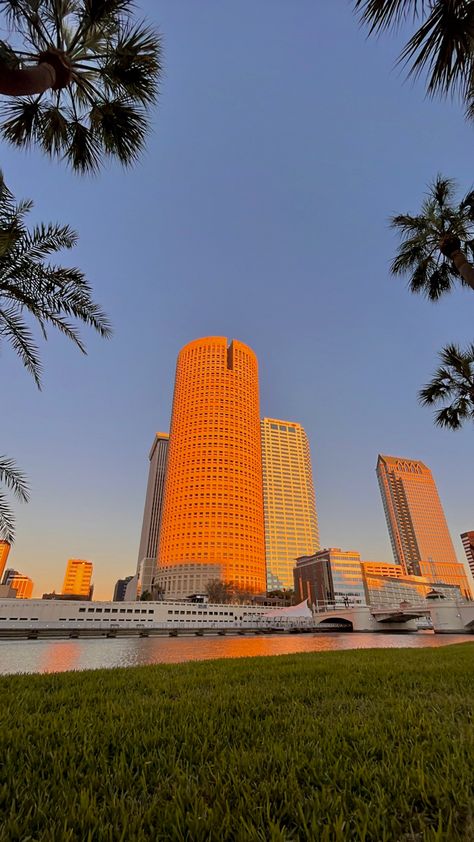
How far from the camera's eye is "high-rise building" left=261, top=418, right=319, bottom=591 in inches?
6703

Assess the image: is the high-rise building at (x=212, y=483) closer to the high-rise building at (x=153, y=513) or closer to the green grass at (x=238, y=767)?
the high-rise building at (x=153, y=513)

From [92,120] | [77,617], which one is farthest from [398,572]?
[92,120]

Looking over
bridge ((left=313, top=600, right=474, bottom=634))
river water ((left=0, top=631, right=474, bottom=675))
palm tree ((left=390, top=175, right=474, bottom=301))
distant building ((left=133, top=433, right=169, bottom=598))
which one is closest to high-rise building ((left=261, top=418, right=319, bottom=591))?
distant building ((left=133, top=433, right=169, bottom=598))

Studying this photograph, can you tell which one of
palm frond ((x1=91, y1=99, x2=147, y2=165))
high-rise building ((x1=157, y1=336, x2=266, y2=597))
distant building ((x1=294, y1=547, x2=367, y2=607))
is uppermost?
high-rise building ((x1=157, y1=336, x2=266, y2=597))

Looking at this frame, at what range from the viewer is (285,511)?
181 meters

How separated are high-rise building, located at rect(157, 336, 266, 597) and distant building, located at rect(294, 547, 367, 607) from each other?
1880 centimetres

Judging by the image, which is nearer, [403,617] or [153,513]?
[403,617]

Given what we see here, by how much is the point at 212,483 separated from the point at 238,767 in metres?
144

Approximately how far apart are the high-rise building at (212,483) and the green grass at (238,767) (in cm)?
13773

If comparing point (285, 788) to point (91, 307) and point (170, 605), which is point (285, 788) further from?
point (170, 605)

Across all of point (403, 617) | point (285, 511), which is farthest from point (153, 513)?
point (403, 617)

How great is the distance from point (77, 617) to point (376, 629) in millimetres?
61603

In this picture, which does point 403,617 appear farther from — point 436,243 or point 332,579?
point 436,243

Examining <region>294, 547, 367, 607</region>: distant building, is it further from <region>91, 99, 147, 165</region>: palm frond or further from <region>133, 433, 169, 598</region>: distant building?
<region>91, 99, 147, 165</region>: palm frond
